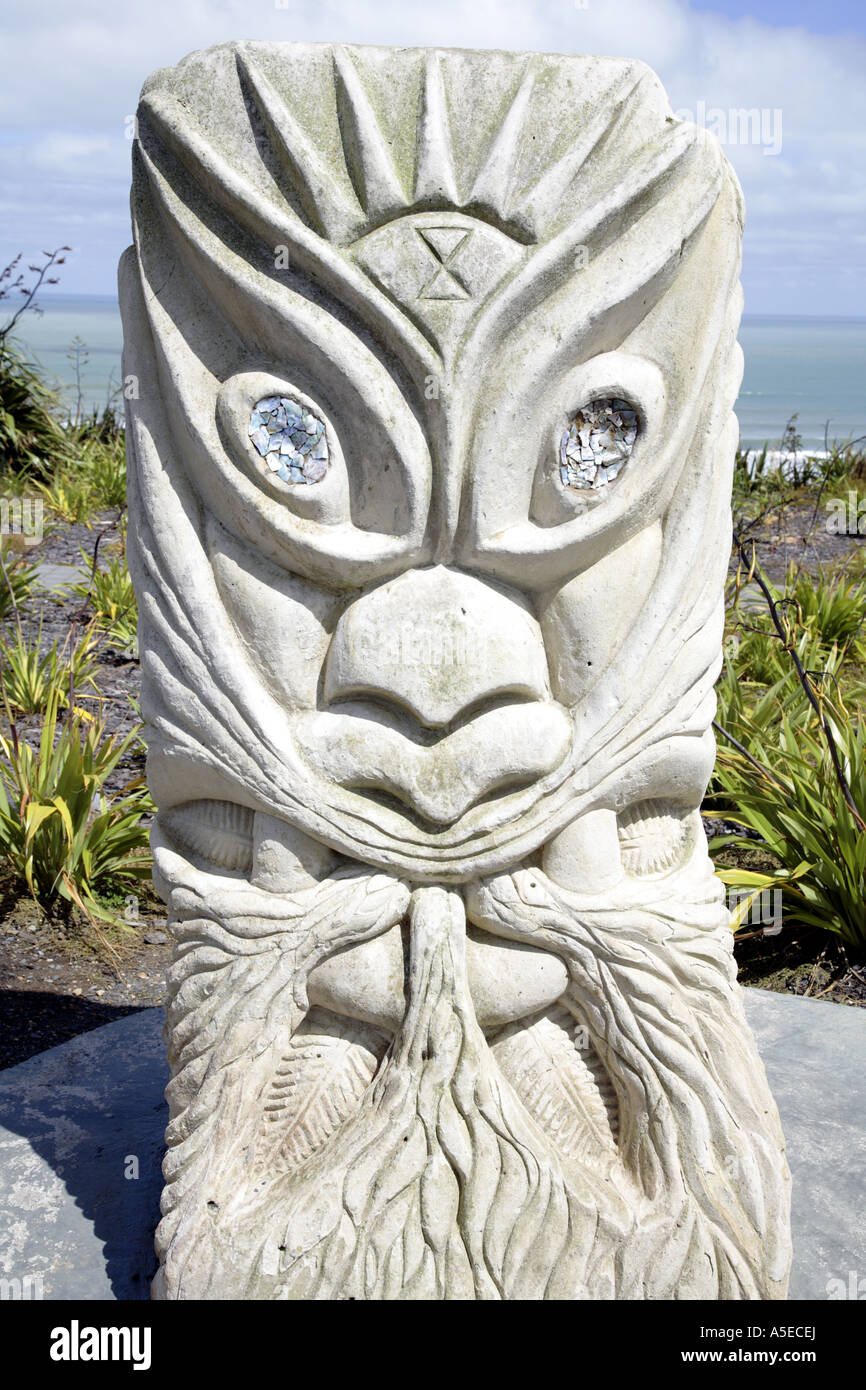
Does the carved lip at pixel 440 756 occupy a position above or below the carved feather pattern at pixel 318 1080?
above

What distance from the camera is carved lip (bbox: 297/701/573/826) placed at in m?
2.00

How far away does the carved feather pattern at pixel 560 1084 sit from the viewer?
6.88 feet

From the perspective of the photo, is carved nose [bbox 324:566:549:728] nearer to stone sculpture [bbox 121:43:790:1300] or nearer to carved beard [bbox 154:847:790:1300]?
stone sculpture [bbox 121:43:790:1300]

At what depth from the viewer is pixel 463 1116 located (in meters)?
Answer: 2.00

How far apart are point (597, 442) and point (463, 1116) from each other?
111 centimetres

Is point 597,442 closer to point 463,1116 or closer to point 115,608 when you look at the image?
point 463,1116

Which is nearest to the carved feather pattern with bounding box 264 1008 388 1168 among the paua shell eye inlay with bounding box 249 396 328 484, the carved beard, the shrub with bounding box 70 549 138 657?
the carved beard

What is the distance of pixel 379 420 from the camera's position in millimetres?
1942

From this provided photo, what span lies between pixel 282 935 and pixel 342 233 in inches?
44.2

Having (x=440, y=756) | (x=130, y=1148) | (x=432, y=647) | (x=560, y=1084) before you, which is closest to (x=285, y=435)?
(x=432, y=647)

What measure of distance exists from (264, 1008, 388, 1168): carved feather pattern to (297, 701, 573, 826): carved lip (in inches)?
16.6

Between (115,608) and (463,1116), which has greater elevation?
(115,608)

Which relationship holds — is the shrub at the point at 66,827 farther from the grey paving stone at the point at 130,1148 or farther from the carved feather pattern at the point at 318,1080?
the carved feather pattern at the point at 318,1080

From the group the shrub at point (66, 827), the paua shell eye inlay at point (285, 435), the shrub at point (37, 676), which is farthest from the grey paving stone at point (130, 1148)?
the shrub at point (37, 676)
